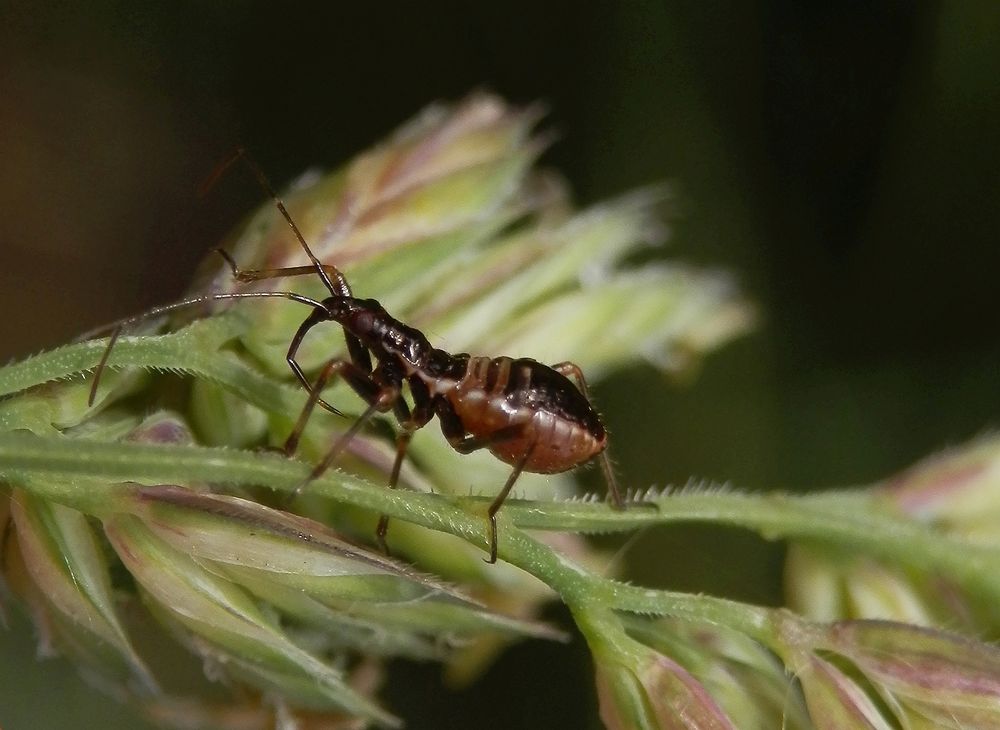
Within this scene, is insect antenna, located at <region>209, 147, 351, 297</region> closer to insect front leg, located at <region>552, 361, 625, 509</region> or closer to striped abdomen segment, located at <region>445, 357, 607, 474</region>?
striped abdomen segment, located at <region>445, 357, 607, 474</region>

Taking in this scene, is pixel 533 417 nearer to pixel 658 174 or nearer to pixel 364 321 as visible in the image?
pixel 364 321

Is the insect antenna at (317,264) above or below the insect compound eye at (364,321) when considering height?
above

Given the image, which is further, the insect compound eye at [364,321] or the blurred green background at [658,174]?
the blurred green background at [658,174]

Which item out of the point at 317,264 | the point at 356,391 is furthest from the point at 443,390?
the point at 317,264

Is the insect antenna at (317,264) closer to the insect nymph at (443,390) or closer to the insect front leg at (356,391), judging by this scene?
the insect nymph at (443,390)

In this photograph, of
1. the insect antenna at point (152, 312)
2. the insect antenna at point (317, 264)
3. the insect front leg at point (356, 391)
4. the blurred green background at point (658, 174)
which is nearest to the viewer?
the insect antenna at point (152, 312)

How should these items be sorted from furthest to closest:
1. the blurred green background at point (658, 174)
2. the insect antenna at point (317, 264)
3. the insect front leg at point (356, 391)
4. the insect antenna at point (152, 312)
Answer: the blurred green background at point (658, 174) < the insect antenna at point (317, 264) < the insect front leg at point (356, 391) < the insect antenna at point (152, 312)

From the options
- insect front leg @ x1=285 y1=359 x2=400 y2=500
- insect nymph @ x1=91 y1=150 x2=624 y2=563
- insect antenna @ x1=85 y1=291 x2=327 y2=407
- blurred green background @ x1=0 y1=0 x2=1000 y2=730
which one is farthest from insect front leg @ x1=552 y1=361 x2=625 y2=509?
blurred green background @ x1=0 y1=0 x2=1000 y2=730

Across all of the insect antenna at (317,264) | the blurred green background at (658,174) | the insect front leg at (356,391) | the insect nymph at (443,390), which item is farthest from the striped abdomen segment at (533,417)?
the blurred green background at (658,174)

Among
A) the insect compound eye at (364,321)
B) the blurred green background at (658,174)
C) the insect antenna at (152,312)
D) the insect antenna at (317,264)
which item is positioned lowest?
the insect antenna at (152,312)
